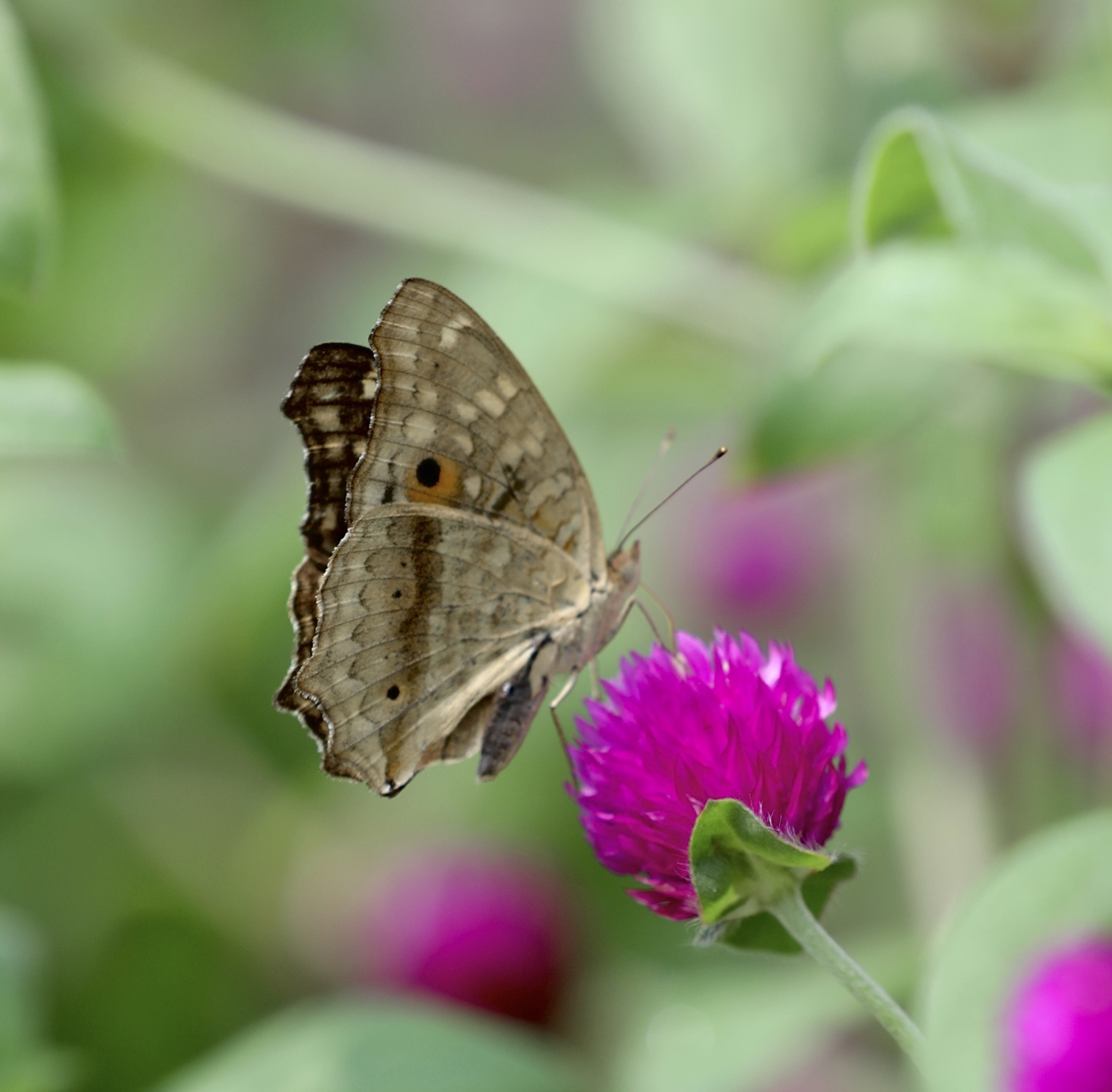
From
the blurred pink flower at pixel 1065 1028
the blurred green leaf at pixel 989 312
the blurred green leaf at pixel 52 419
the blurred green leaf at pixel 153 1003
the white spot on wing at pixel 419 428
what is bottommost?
the blurred green leaf at pixel 153 1003

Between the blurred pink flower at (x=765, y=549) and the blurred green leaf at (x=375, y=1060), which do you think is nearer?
the blurred green leaf at (x=375, y=1060)

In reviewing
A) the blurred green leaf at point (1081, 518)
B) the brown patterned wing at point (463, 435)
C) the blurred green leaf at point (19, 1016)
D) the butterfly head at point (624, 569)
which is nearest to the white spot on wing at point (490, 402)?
the brown patterned wing at point (463, 435)

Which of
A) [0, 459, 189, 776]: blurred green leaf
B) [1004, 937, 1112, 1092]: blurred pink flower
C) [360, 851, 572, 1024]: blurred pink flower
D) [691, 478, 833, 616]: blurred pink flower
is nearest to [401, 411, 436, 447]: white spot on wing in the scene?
[1004, 937, 1112, 1092]: blurred pink flower

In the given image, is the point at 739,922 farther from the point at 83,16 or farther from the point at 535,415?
the point at 83,16

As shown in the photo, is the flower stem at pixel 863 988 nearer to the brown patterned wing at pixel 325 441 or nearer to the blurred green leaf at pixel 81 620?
the brown patterned wing at pixel 325 441

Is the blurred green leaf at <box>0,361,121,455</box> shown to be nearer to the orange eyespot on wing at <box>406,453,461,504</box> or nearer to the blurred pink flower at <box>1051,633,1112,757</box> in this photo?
the orange eyespot on wing at <box>406,453,461,504</box>

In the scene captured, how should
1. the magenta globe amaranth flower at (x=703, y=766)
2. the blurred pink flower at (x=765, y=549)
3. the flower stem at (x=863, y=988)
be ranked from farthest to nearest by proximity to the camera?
the blurred pink flower at (x=765, y=549) → the magenta globe amaranth flower at (x=703, y=766) → the flower stem at (x=863, y=988)

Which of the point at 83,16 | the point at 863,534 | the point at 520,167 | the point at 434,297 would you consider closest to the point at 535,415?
the point at 434,297
